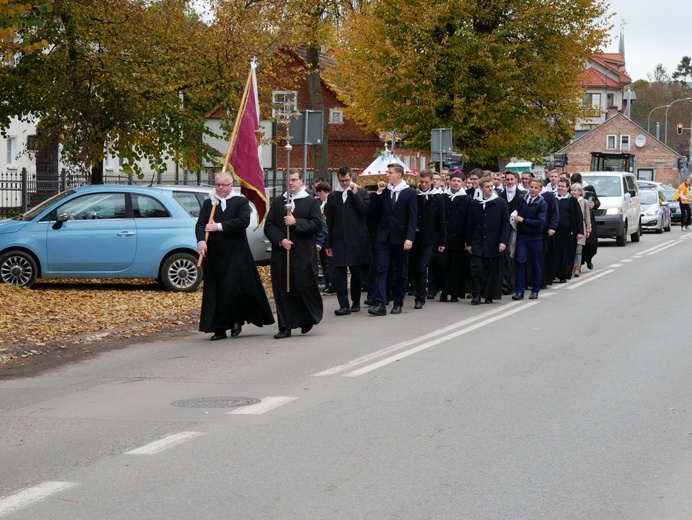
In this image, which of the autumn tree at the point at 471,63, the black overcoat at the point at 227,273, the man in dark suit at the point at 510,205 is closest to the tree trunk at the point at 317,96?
the autumn tree at the point at 471,63

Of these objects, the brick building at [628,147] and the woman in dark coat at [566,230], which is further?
the brick building at [628,147]

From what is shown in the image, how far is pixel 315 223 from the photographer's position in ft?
44.8

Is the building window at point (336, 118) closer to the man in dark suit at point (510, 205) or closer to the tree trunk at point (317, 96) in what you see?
the tree trunk at point (317, 96)

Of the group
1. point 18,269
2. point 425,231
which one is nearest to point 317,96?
point 18,269

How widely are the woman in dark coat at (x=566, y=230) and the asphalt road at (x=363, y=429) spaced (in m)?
7.63

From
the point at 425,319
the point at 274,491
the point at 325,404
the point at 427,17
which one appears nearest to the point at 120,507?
the point at 274,491

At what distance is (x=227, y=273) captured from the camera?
13.1m

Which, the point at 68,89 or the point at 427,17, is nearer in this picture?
the point at 68,89

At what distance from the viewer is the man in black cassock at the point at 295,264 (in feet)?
44.2

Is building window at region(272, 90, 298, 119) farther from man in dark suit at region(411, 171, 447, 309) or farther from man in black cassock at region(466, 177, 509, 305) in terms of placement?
man in black cassock at region(466, 177, 509, 305)

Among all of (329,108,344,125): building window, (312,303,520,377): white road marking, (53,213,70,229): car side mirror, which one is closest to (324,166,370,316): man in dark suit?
Answer: (312,303,520,377): white road marking

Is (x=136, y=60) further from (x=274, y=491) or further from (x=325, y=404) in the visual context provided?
(x=274, y=491)

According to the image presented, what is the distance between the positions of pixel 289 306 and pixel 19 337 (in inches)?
116

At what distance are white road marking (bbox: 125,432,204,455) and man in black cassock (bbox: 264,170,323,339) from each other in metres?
5.57
